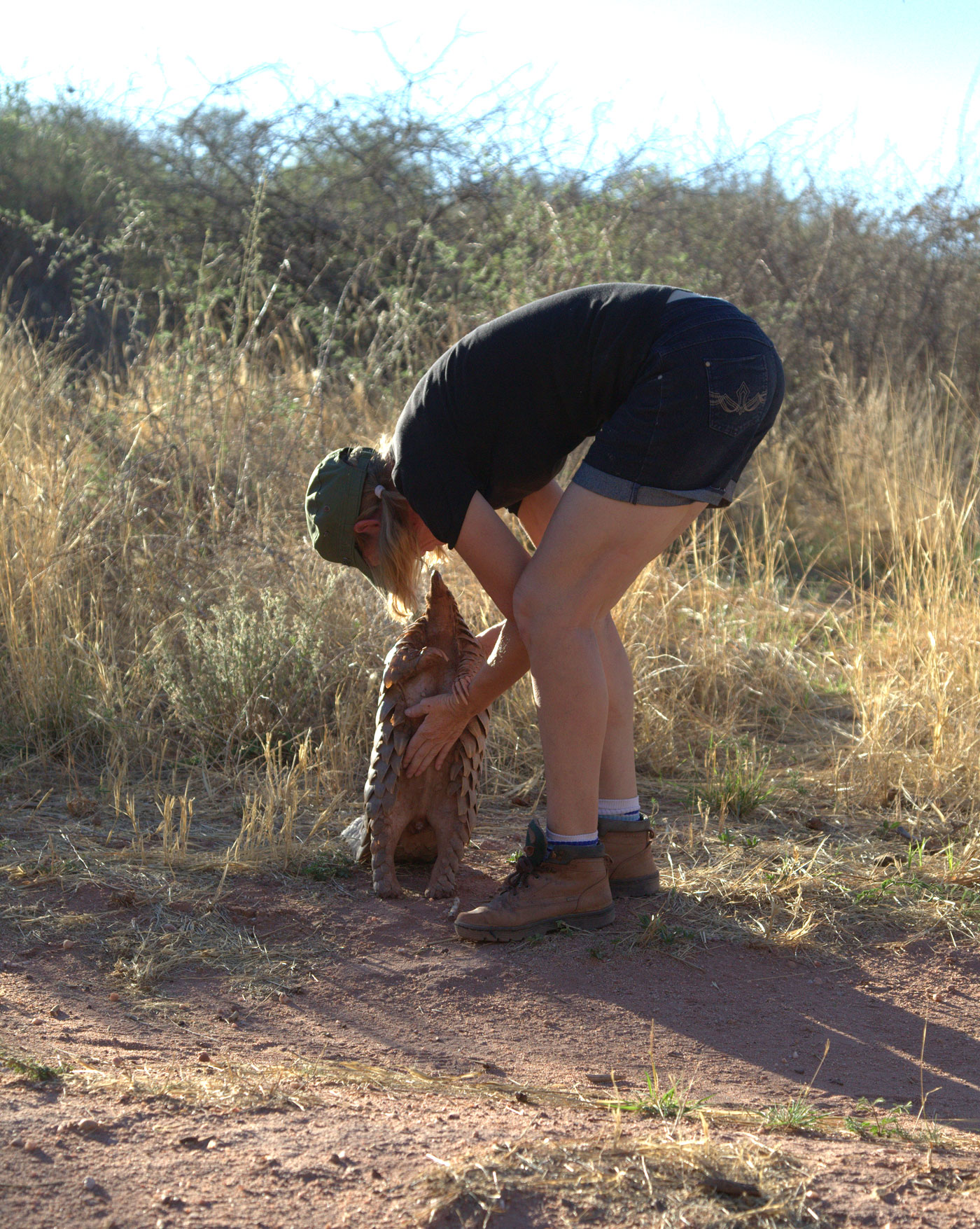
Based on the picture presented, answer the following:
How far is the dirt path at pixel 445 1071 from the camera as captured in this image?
5.45ft

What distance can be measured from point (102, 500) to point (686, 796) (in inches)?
110

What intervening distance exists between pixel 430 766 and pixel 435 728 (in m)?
0.22

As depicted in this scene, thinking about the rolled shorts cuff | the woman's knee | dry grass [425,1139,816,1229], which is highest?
the rolled shorts cuff

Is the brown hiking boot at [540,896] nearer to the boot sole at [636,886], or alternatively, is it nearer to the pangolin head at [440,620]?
the boot sole at [636,886]

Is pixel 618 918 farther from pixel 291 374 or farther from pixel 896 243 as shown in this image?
pixel 896 243

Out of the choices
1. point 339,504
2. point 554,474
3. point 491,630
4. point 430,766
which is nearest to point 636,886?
point 430,766

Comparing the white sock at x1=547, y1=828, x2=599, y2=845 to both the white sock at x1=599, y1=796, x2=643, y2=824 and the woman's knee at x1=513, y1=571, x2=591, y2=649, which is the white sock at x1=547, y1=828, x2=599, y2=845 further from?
the woman's knee at x1=513, y1=571, x2=591, y2=649

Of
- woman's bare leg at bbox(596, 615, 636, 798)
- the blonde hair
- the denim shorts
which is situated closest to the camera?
the denim shorts

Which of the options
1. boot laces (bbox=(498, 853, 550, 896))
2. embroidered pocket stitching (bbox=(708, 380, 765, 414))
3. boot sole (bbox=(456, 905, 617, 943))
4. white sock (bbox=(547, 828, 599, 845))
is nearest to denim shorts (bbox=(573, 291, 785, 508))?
embroidered pocket stitching (bbox=(708, 380, 765, 414))

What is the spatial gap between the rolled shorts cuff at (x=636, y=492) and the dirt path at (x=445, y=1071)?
1138mm

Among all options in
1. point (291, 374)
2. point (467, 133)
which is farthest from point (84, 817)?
point (467, 133)

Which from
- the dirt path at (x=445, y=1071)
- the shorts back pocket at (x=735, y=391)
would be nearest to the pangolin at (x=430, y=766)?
the dirt path at (x=445, y=1071)

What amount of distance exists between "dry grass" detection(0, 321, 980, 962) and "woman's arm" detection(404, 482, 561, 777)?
1.98ft

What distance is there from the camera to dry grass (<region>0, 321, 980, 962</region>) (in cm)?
323
